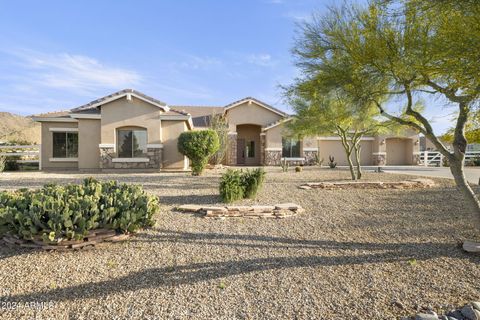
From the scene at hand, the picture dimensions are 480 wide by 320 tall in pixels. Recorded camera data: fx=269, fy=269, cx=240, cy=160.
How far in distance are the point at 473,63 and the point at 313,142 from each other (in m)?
21.3

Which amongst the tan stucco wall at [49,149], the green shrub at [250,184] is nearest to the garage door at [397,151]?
the green shrub at [250,184]

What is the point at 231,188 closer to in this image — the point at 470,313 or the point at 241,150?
the point at 470,313

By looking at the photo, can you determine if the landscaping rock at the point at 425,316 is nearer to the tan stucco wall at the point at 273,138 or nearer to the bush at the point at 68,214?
the bush at the point at 68,214

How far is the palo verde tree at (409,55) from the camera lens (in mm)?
4195

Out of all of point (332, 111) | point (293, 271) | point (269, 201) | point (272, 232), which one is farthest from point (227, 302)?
point (332, 111)

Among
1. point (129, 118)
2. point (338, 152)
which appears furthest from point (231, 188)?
point (338, 152)

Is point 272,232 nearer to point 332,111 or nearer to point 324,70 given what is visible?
point 324,70

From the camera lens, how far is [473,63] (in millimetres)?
4109

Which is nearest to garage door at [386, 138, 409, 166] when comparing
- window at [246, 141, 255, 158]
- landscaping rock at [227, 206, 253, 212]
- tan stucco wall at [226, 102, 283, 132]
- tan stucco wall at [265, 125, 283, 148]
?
tan stucco wall at [265, 125, 283, 148]

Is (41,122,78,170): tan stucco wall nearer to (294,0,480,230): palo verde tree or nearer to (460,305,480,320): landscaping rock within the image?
(294,0,480,230): palo verde tree

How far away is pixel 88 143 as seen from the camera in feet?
58.5

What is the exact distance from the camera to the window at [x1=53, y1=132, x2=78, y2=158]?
61.5ft

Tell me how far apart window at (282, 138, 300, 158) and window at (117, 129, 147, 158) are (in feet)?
41.7

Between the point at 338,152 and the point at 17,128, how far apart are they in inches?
2916
